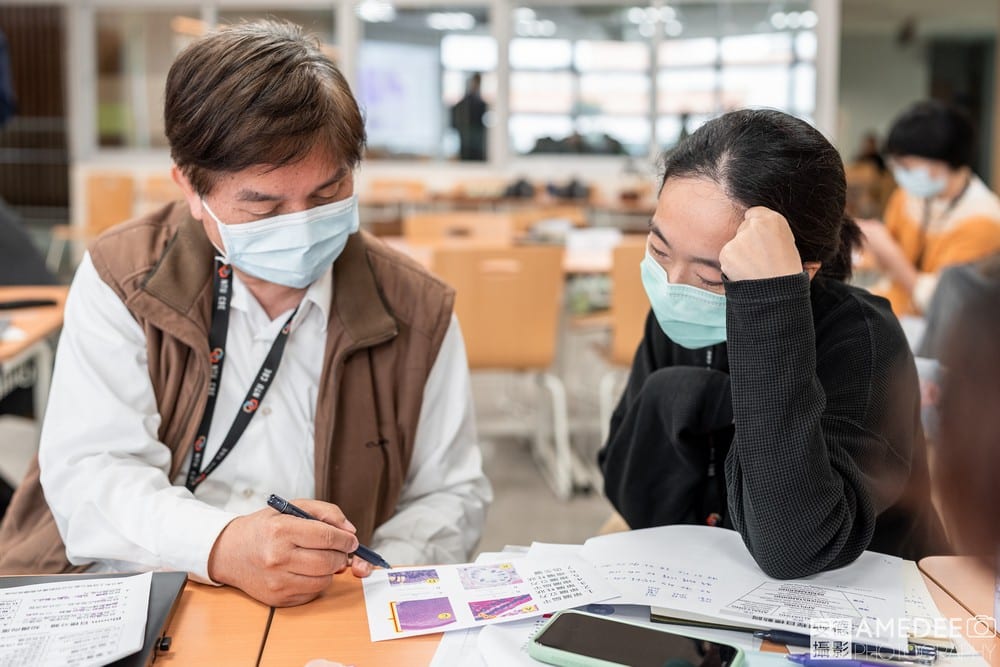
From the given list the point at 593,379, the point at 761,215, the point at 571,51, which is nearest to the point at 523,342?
the point at 593,379

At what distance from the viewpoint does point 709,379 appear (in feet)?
4.26

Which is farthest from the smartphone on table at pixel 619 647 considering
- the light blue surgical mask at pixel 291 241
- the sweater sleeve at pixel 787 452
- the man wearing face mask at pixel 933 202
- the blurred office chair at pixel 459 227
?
the blurred office chair at pixel 459 227

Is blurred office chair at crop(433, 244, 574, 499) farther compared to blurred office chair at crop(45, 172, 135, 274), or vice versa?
blurred office chair at crop(45, 172, 135, 274)

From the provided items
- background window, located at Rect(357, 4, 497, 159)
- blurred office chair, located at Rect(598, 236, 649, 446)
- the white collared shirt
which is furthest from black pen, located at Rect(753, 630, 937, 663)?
background window, located at Rect(357, 4, 497, 159)

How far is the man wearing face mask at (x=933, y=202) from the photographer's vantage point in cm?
332

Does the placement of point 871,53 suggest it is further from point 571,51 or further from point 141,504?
point 141,504

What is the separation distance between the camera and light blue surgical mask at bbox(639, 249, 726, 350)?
1.25 meters

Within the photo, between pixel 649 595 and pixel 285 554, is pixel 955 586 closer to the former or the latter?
pixel 649 595

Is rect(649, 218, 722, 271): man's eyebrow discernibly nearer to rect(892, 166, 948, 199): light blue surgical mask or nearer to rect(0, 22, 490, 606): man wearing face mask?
rect(0, 22, 490, 606): man wearing face mask

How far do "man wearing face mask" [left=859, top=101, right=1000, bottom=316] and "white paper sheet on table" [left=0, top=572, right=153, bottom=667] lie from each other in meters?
2.84

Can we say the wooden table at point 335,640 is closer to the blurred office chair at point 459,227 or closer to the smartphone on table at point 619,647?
the smartphone on table at point 619,647

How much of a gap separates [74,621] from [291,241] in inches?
23.6

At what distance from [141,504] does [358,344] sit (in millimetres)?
369

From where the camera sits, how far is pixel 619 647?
93 centimetres
